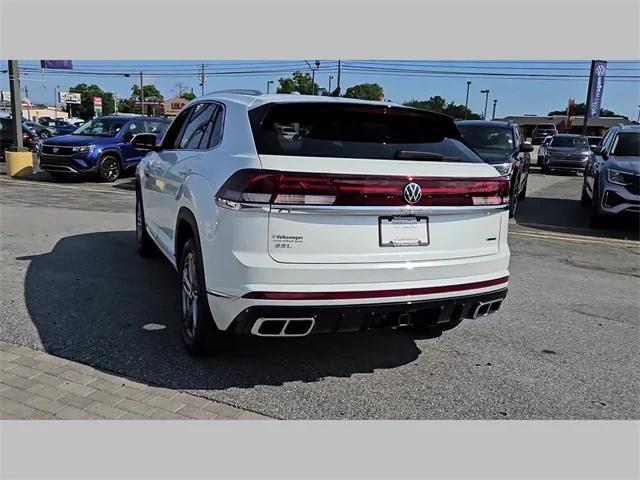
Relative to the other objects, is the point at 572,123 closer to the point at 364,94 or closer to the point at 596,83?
the point at 596,83

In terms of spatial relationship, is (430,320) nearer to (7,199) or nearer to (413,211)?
(413,211)

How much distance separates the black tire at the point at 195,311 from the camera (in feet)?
11.7

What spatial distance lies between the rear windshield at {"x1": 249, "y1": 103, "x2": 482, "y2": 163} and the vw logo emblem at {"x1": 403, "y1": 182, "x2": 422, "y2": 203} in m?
0.27

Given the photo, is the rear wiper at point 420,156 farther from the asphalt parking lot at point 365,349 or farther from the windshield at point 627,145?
the windshield at point 627,145

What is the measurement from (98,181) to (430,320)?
13.9m

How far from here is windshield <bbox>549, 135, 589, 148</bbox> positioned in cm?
2280

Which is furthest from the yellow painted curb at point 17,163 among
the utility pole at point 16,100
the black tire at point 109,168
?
the black tire at point 109,168

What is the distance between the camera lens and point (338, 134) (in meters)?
3.51

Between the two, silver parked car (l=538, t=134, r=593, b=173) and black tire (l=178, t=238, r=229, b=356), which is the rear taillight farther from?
silver parked car (l=538, t=134, r=593, b=173)

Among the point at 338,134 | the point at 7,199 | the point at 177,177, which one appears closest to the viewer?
the point at 338,134

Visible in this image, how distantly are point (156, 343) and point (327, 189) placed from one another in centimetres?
189

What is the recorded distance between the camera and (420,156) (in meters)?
3.51

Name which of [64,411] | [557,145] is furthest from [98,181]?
[557,145]

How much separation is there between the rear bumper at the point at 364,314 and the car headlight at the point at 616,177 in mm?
6958
